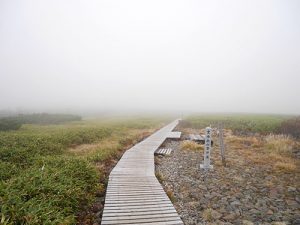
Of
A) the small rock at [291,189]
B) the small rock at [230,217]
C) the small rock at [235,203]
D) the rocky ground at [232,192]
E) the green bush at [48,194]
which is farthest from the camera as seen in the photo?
the small rock at [291,189]

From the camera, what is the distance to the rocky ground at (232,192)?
24.2ft

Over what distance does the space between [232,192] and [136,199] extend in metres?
4.27

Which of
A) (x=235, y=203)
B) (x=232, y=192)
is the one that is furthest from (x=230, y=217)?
(x=232, y=192)

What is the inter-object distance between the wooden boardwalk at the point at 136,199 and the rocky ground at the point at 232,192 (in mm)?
642

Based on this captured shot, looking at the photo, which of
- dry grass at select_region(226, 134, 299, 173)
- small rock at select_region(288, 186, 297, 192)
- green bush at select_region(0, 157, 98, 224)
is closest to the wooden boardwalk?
green bush at select_region(0, 157, 98, 224)

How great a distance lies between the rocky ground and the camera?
290 inches

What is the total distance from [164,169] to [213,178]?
9.46ft

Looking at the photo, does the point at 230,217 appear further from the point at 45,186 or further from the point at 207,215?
the point at 45,186

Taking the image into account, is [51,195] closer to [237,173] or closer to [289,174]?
[237,173]

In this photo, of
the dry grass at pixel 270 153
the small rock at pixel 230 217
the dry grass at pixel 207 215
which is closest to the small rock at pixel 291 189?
the dry grass at pixel 270 153

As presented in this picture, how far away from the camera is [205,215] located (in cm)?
730

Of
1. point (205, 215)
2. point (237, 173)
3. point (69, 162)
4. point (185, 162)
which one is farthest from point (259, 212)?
point (69, 162)

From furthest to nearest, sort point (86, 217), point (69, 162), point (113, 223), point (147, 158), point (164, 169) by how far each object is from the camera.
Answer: point (147, 158) < point (164, 169) < point (69, 162) < point (86, 217) < point (113, 223)

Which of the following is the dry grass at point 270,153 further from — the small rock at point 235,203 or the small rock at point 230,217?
the small rock at point 230,217
